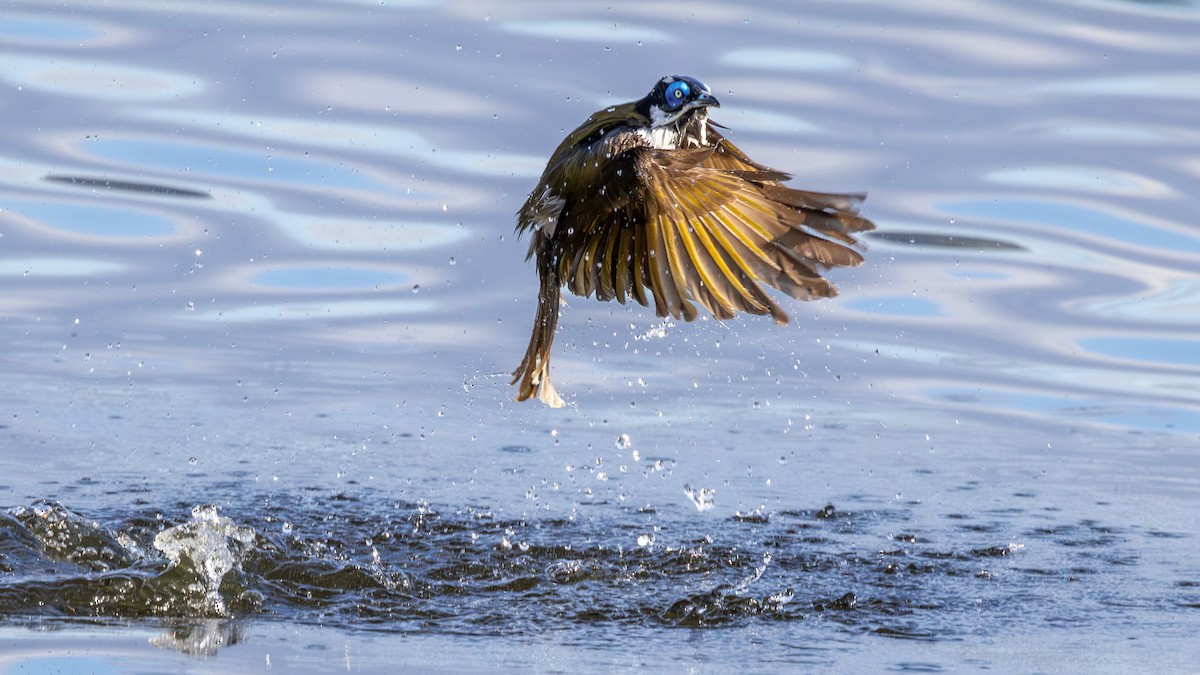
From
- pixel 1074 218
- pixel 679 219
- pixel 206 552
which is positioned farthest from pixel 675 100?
pixel 1074 218

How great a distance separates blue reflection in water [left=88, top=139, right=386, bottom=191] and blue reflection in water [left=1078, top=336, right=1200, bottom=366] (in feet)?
13.3

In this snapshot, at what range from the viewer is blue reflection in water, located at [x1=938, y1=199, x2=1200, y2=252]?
10.3m

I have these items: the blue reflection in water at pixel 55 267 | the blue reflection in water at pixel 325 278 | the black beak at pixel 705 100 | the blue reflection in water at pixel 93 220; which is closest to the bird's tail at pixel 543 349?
the black beak at pixel 705 100

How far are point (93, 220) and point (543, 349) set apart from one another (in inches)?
180

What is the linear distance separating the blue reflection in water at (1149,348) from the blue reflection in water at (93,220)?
4.87 meters

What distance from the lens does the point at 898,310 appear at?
9.71 meters

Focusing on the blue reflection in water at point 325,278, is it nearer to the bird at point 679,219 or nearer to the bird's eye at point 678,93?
the bird at point 679,219

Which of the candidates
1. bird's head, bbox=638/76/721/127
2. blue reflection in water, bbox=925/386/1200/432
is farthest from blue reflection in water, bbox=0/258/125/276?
bird's head, bbox=638/76/721/127

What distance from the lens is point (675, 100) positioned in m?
6.25

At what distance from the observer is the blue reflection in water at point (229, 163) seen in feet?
35.8

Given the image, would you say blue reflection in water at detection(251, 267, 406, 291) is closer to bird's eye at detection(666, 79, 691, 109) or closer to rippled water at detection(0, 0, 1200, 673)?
rippled water at detection(0, 0, 1200, 673)

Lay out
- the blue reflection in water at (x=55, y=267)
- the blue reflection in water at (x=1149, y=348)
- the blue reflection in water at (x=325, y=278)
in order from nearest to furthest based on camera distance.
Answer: the blue reflection in water at (x=1149, y=348)
the blue reflection in water at (x=55, y=267)
the blue reflection in water at (x=325, y=278)

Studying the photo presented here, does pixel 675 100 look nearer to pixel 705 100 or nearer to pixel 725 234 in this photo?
pixel 705 100

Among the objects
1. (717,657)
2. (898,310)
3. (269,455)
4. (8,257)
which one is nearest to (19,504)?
(269,455)
